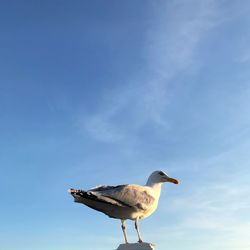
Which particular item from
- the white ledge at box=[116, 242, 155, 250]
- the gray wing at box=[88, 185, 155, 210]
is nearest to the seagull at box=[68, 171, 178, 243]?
the gray wing at box=[88, 185, 155, 210]

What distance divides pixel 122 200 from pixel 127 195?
245 mm

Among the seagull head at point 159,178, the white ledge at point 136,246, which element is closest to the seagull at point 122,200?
the white ledge at point 136,246

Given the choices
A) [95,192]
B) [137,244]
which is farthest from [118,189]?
[137,244]

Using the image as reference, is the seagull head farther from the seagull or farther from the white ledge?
the white ledge

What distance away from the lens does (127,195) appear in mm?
12469

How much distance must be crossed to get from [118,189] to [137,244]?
165 centimetres

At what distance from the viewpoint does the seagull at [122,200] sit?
11.9 meters

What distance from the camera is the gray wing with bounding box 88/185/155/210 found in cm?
1224

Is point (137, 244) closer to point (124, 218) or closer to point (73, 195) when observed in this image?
point (124, 218)

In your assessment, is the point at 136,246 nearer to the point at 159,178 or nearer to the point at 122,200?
the point at 122,200

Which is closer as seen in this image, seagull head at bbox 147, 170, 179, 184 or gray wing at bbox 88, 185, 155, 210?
gray wing at bbox 88, 185, 155, 210

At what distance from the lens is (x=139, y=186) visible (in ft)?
42.9

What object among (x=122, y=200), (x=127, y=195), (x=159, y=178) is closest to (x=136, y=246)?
(x=122, y=200)

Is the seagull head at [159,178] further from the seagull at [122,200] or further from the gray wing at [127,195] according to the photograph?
the gray wing at [127,195]
